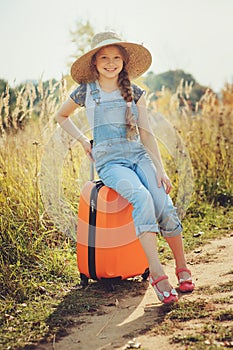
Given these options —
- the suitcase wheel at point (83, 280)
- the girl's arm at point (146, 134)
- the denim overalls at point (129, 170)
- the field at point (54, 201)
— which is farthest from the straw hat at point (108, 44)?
the suitcase wheel at point (83, 280)

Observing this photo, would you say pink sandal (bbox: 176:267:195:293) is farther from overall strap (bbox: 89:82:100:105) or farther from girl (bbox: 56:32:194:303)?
overall strap (bbox: 89:82:100:105)

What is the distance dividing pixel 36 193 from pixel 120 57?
137 cm

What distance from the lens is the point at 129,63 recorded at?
4.15m

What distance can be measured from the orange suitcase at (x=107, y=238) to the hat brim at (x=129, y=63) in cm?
84

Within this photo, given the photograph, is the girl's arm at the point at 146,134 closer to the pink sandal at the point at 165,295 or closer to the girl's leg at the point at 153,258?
the girl's leg at the point at 153,258

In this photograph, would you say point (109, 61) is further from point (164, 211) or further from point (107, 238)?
point (107, 238)

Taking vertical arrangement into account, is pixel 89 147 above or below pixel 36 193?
above

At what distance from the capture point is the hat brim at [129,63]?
3.94 meters

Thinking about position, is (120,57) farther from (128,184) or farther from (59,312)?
(59,312)

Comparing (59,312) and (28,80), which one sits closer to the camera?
(59,312)

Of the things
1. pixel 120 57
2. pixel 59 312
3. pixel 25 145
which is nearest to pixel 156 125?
pixel 25 145

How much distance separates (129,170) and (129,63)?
0.92 m

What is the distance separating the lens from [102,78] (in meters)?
3.98

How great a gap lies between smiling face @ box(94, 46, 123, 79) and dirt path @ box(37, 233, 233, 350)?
1519 millimetres
